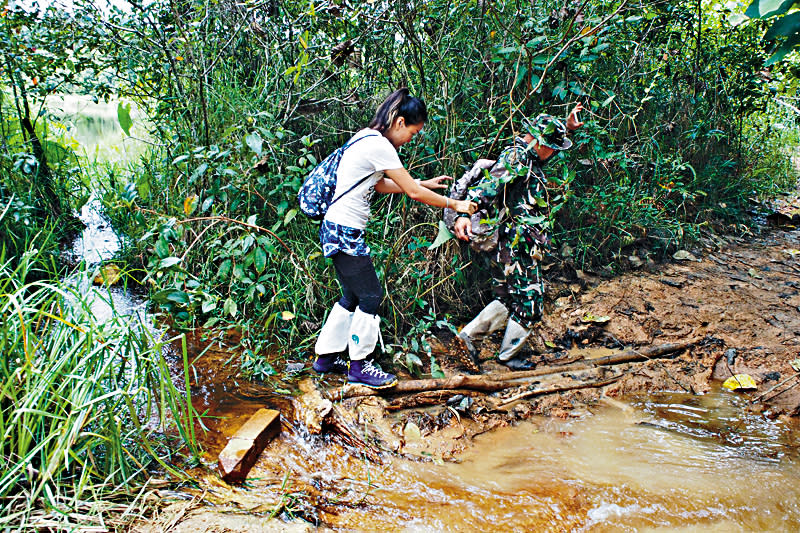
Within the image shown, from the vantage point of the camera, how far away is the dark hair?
264 centimetres

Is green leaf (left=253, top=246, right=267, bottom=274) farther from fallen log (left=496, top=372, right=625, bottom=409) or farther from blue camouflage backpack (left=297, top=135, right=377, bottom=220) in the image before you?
fallen log (left=496, top=372, right=625, bottom=409)

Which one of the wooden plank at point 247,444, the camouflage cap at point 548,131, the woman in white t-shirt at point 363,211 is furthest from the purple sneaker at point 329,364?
the camouflage cap at point 548,131

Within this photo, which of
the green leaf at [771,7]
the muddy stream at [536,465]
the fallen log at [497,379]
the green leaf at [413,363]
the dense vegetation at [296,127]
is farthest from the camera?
the dense vegetation at [296,127]

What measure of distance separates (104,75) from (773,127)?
760 cm

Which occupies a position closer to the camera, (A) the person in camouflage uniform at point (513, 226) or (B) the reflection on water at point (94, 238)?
(A) the person in camouflage uniform at point (513, 226)

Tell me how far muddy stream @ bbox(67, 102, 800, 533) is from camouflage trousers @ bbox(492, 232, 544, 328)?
22.4 inches

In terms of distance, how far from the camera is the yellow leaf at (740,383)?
311 centimetres

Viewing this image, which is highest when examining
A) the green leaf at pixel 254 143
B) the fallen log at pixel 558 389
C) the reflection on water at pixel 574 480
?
the green leaf at pixel 254 143

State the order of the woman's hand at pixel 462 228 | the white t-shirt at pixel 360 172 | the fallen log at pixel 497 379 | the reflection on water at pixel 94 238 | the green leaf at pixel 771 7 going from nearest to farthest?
1. the green leaf at pixel 771 7
2. the white t-shirt at pixel 360 172
3. the fallen log at pixel 497 379
4. the woman's hand at pixel 462 228
5. the reflection on water at pixel 94 238

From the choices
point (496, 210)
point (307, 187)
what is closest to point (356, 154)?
point (307, 187)

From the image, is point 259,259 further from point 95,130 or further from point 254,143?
point 95,130

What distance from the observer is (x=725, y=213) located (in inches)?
211

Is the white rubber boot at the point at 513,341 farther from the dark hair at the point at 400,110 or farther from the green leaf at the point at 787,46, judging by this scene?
the green leaf at the point at 787,46

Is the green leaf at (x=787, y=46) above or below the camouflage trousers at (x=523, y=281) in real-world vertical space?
above
